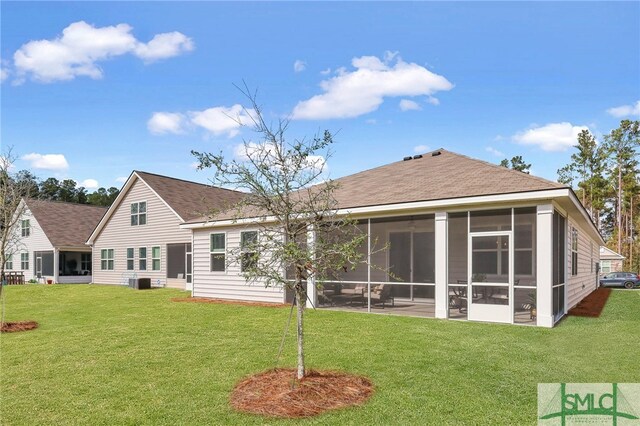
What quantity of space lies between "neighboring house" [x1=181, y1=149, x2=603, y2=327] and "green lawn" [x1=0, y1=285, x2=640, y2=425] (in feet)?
3.74

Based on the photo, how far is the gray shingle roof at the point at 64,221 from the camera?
1172 inches

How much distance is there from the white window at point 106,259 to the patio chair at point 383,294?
1907 centimetres

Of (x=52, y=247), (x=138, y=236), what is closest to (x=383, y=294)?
(x=138, y=236)

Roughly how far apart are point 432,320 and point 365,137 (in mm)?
6748

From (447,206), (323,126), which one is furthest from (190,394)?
(447,206)

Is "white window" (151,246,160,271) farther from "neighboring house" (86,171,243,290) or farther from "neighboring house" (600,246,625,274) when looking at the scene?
"neighboring house" (600,246,625,274)

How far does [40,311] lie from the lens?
547 inches

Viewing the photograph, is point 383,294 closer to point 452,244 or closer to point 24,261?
point 452,244

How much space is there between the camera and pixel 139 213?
2500cm

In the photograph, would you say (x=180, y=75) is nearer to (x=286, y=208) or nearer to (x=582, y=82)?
(x=286, y=208)

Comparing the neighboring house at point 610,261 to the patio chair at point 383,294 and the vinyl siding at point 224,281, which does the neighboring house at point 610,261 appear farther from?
the vinyl siding at point 224,281

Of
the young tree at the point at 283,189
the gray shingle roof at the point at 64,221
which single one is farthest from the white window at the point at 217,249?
the gray shingle roof at the point at 64,221

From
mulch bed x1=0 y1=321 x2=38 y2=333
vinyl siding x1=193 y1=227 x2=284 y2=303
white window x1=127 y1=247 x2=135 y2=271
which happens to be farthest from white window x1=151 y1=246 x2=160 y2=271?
mulch bed x1=0 y1=321 x2=38 y2=333

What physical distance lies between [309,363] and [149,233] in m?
20.0
